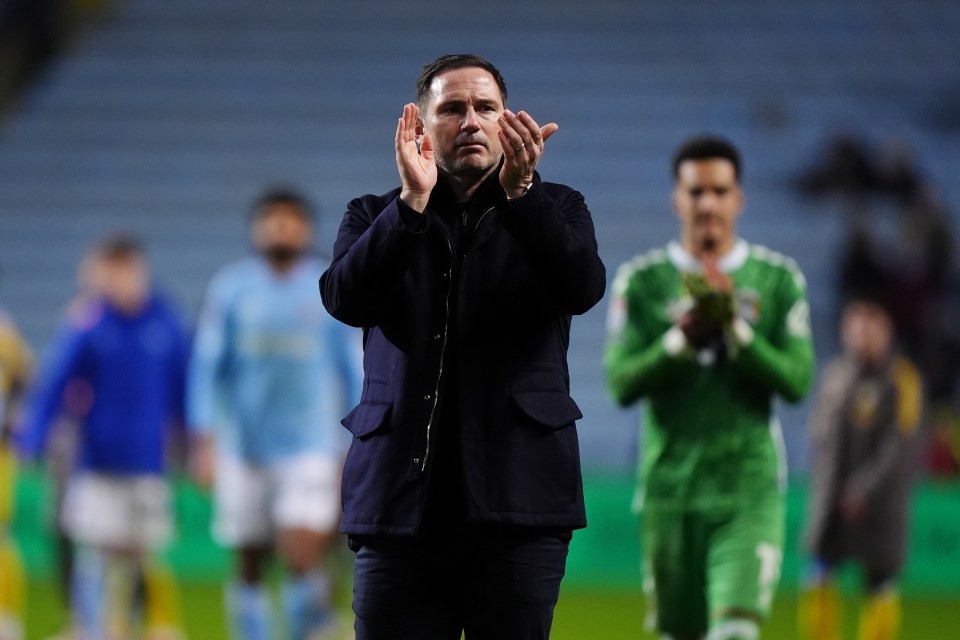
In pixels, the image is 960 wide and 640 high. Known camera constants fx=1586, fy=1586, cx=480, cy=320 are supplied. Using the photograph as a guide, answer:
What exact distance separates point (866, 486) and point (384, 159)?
9981mm

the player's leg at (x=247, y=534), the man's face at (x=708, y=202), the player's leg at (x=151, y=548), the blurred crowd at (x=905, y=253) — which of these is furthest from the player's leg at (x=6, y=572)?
the blurred crowd at (x=905, y=253)

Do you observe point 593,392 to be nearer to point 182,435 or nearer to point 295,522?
point 182,435

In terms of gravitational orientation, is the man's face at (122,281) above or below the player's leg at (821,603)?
above

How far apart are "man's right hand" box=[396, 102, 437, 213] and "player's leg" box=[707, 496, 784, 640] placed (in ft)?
7.45

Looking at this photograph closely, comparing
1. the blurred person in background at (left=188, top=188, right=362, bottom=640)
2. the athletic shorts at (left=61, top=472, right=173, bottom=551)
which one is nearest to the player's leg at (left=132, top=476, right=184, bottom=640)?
the athletic shorts at (left=61, top=472, right=173, bottom=551)

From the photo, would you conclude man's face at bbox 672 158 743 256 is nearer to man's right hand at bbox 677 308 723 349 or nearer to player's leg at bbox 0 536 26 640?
man's right hand at bbox 677 308 723 349

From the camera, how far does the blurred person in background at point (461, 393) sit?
10.8 ft

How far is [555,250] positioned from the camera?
3.24 m

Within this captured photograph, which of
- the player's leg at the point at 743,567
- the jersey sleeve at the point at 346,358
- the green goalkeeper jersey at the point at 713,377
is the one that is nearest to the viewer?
the player's leg at the point at 743,567

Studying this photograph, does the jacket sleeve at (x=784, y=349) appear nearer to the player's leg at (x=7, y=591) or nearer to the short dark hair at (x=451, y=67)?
the short dark hair at (x=451, y=67)

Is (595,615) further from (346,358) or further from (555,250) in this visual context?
(555,250)

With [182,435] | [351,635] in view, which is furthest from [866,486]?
[182,435]

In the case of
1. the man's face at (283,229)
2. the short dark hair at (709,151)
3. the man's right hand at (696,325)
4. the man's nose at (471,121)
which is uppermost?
the man's face at (283,229)

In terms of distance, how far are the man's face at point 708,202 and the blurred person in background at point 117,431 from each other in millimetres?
4237
